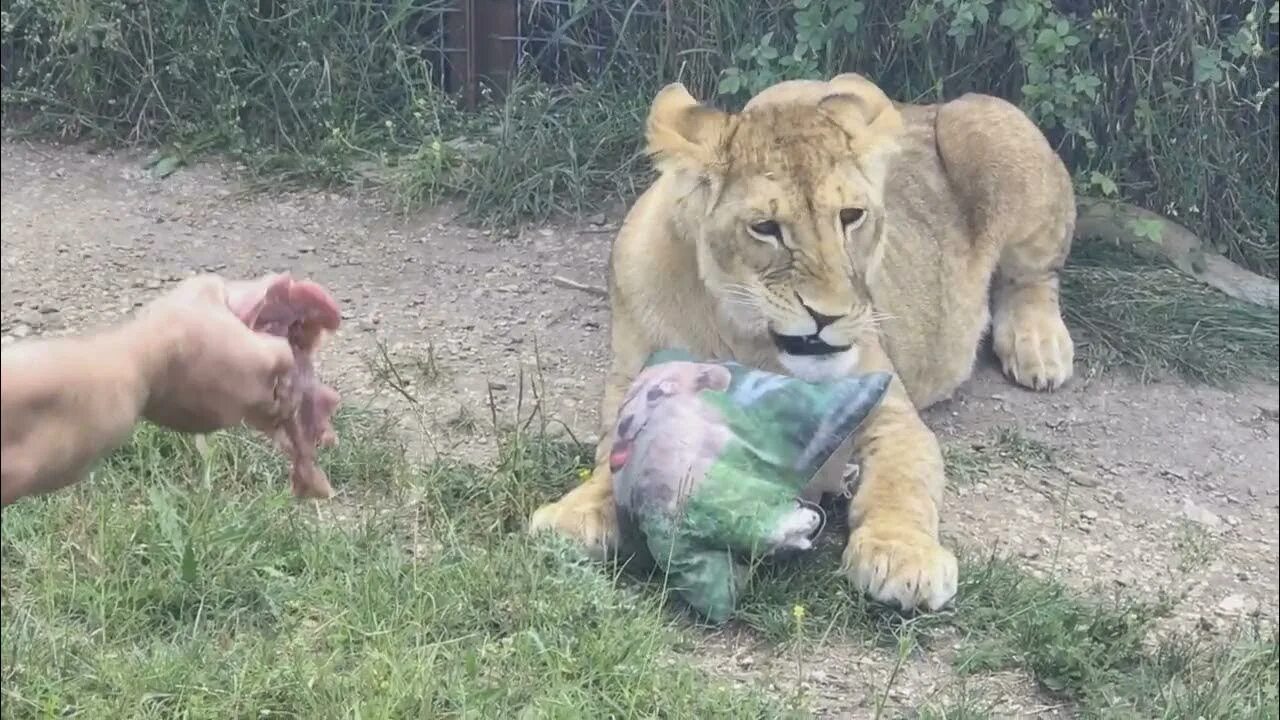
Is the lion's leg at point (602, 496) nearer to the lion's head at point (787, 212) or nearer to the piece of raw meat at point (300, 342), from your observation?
the lion's head at point (787, 212)

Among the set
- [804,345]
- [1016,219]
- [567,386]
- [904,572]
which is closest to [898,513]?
[904,572]

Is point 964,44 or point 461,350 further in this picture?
point 964,44

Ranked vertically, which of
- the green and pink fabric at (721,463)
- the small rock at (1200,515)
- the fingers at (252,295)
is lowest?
the small rock at (1200,515)

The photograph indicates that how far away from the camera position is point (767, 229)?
273 centimetres

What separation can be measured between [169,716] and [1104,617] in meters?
1.52

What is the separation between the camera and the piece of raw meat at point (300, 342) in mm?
1568

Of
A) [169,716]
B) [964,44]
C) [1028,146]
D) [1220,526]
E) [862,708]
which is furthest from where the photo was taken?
[1028,146]

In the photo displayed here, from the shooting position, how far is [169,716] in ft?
7.18

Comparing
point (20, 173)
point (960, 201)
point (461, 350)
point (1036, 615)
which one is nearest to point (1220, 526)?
point (1036, 615)

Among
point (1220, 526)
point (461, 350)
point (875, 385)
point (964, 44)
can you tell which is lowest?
point (1220, 526)

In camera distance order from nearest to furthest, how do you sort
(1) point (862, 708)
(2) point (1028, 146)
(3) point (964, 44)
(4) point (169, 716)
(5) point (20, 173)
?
1. (5) point (20, 173)
2. (4) point (169, 716)
3. (1) point (862, 708)
4. (3) point (964, 44)
5. (2) point (1028, 146)

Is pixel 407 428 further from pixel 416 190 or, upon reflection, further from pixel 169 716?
pixel 169 716

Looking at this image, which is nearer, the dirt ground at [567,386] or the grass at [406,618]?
the grass at [406,618]

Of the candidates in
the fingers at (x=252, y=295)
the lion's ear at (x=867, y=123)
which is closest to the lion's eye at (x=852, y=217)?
the lion's ear at (x=867, y=123)
